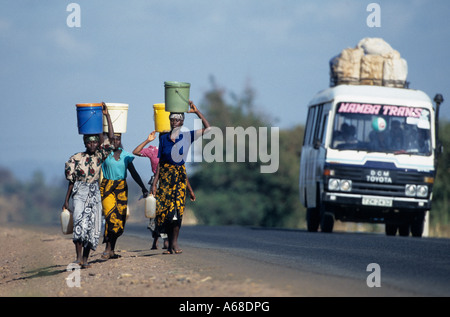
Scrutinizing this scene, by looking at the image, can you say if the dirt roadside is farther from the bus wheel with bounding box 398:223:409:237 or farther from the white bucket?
the bus wheel with bounding box 398:223:409:237

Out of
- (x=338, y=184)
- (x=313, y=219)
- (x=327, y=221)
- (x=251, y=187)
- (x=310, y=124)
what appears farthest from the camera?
(x=251, y=187)

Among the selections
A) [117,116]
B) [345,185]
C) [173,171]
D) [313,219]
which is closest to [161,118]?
[117,116]

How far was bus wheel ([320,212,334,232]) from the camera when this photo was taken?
2120 centimetres

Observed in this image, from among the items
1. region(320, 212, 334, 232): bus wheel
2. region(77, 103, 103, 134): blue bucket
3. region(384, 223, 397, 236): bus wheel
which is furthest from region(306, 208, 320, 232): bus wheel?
region(77, 103, 103, 134): blue bucket

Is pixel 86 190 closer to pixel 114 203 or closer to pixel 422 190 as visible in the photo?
pixel 114 203

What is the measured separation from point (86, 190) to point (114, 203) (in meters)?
0.90

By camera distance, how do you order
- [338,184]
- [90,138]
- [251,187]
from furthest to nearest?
[251,187] < [338,184] < [90,138]

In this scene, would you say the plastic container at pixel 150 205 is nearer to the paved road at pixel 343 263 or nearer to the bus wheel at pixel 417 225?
Result: the paved road at pixel 343 263

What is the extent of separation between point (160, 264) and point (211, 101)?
5712 centimetres

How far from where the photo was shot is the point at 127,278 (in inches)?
431
